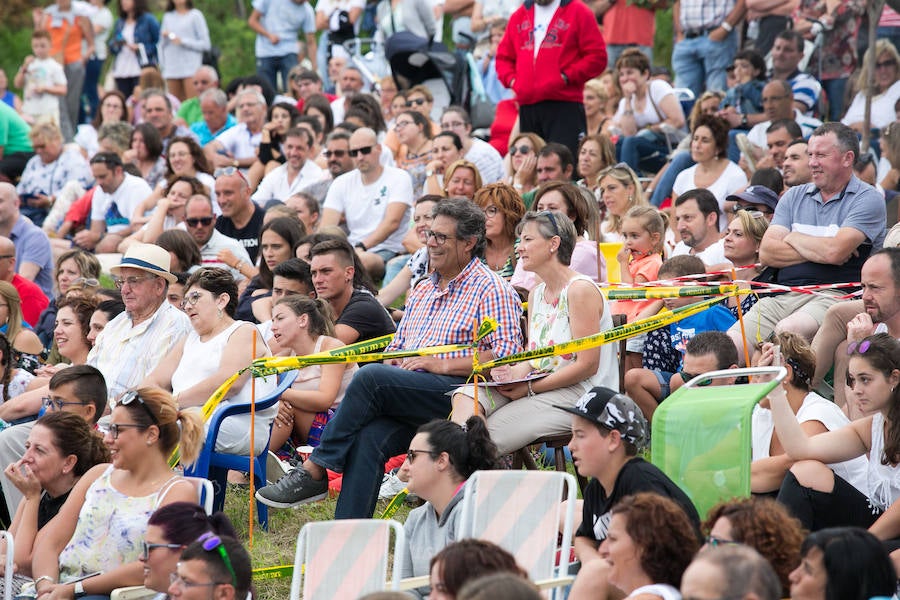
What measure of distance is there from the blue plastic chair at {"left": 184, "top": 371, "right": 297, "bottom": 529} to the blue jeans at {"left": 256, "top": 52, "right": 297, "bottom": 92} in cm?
1119

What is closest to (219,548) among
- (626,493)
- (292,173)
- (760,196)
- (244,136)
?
(626,493)

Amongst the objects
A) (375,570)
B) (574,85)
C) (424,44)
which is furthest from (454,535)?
(424,44)

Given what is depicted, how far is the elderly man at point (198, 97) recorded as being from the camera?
1658 centimetres

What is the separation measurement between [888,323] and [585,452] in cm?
204

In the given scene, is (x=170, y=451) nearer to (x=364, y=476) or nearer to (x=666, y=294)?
(x=364, y=476)

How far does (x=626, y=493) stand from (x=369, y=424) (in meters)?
1.80

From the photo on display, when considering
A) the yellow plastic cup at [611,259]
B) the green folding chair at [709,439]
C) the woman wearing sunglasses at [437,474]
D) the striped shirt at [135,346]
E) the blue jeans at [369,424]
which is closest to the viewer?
the green folding chair at [709,439]

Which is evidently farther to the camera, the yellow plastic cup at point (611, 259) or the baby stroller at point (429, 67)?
the baby stroller at point (429, 67)

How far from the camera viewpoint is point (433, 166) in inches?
440

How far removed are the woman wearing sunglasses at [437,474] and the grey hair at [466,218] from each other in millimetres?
1436

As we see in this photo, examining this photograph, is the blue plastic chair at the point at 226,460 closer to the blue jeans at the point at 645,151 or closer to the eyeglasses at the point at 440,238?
the eyeglasses at the point at 440,238

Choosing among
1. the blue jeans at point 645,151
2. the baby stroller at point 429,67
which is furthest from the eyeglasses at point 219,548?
the baby stroller at point 429,67

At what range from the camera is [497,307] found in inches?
261

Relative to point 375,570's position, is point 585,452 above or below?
above
